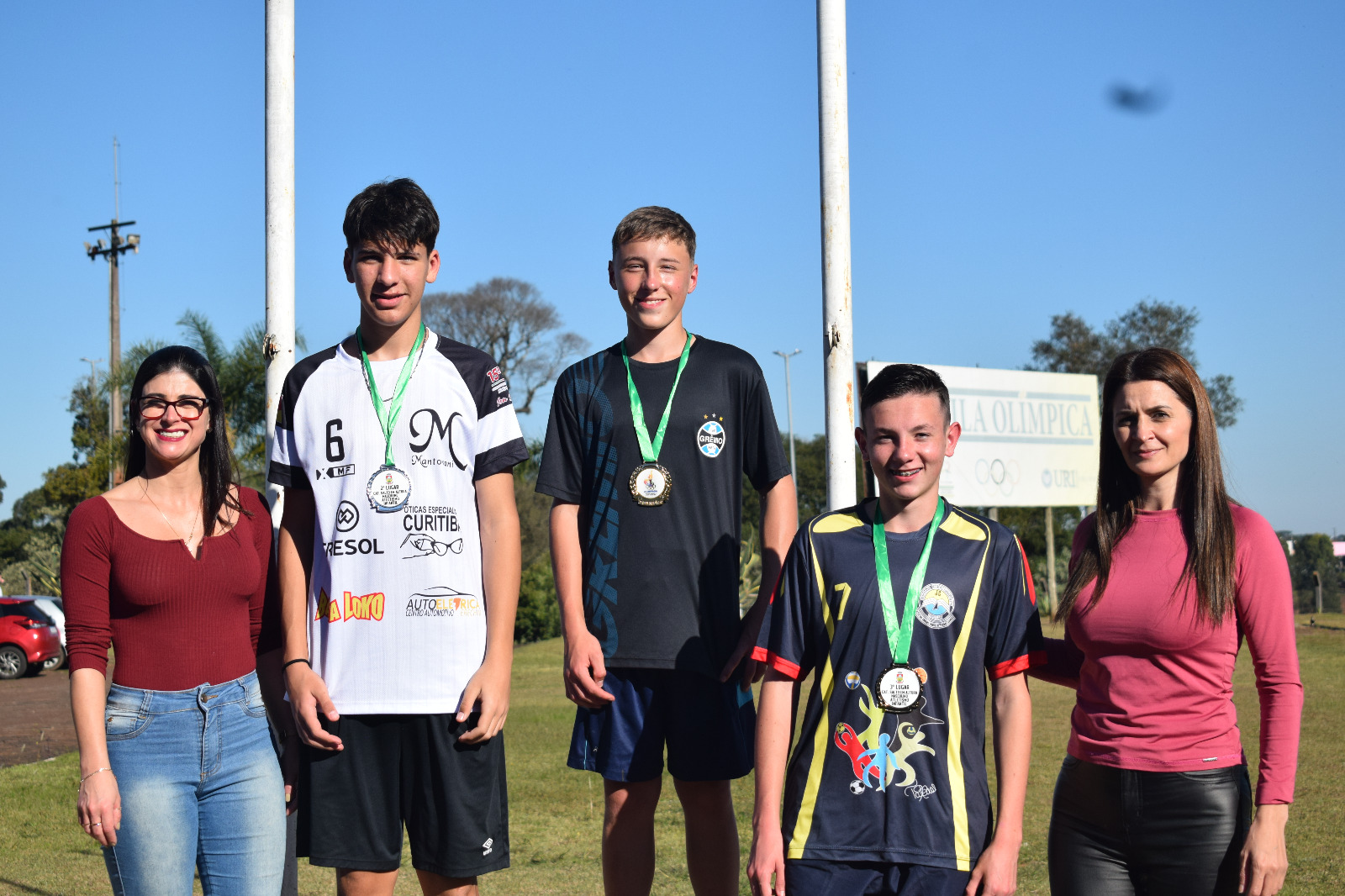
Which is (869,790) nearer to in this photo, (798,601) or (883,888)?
(883,888)

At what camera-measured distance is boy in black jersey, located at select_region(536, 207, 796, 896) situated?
11.1ft

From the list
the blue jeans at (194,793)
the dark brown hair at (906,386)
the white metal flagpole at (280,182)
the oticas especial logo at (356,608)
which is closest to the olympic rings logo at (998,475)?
the white metal flagpole at (280,182)

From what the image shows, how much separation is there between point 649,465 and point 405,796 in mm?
1147

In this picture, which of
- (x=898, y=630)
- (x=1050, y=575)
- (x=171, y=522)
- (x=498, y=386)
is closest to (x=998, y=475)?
(x=1050, y=575)

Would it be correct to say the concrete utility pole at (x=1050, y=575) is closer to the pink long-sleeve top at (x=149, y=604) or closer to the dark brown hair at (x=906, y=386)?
the dark brown hair at (x=906, y=386)

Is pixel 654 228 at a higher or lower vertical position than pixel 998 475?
higher

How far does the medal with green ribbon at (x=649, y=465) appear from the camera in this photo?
340 centimetres

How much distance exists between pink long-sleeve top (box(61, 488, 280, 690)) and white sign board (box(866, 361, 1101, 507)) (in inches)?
848

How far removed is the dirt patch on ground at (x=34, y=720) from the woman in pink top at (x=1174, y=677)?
28.1ft

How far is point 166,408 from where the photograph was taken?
315 centimetres

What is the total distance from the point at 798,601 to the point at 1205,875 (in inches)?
46.3

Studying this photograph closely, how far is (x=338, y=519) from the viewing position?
3105 millimetres

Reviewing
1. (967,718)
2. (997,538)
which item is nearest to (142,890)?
(967,718)

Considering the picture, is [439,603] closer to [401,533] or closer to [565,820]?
[401,533]
